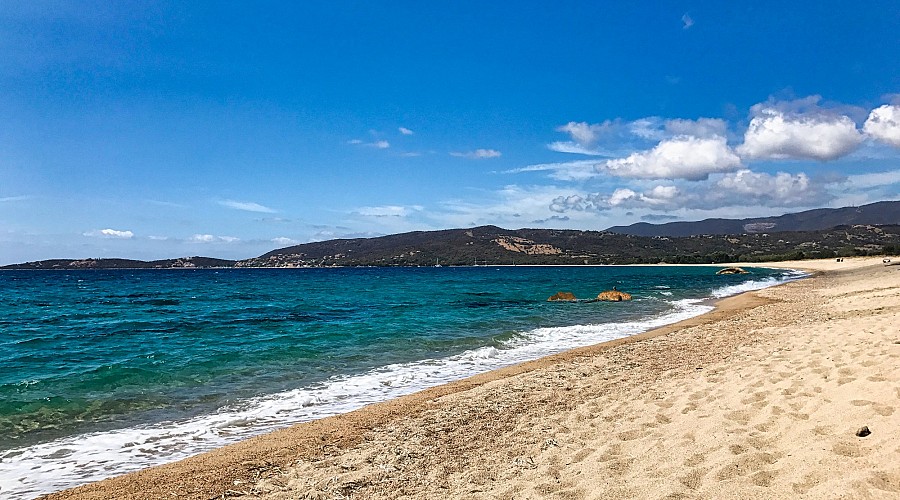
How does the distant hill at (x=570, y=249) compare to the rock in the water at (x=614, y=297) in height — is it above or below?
above

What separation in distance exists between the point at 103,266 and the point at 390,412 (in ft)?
Result: 705

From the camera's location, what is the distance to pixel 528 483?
16.5 feet

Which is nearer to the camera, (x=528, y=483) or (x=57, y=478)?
(x=528, y=483)

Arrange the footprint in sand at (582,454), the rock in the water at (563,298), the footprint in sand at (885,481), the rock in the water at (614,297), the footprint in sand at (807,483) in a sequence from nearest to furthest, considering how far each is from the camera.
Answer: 1. the footprint in sand at (885,481)
2. the footprint in sand at (807,483)
3. the footprint in sand at (582,454)
4. the rock in the water at (614,297)
5. the rock in the water at (563,298)

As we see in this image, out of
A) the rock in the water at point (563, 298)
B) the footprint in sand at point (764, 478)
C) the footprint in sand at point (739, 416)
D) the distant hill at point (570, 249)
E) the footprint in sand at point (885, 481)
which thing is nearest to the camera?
the footprint in sand at point (885, 481)

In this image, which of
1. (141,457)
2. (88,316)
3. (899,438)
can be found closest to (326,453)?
(141,457)

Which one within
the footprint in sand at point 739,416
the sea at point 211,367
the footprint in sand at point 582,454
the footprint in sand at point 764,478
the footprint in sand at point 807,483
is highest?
the footprint in sand at point 807,483

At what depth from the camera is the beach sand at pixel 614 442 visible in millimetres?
4484

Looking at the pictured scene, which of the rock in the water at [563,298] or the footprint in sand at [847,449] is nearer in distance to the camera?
the footprint in sand at [847,449]

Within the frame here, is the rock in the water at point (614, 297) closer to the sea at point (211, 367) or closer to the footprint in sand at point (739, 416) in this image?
the sea at point (211, 367)

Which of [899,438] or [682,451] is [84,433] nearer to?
[682,451]

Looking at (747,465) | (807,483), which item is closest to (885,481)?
(807,483)

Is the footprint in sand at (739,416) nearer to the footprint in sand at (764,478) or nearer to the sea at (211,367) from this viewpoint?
the footprint in sand at (764,478)

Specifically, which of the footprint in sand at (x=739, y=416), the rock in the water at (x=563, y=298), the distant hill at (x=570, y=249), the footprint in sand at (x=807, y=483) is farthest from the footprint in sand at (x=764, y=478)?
the distant hill at (x=570, y=249)
